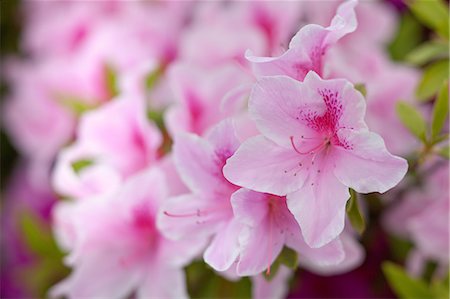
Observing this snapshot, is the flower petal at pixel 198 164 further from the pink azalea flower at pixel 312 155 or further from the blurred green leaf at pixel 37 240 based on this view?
the blurred green leaf at pixel 37 240

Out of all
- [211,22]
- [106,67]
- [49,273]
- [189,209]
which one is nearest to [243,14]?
[211,22]

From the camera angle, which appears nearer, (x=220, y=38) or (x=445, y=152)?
(x=445, y=152)

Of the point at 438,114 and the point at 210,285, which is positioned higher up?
the point at 438,114

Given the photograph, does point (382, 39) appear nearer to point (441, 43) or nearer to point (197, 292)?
point (441, 43)

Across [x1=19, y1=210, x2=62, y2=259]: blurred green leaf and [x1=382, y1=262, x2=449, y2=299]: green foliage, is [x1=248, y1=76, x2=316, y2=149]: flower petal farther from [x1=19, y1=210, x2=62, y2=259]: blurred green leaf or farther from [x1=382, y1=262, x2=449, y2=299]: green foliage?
[x1=19, y1=210, x2=62, y2=259]: blurred green leaf

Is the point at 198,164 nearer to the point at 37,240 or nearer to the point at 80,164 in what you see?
the point at 80,164

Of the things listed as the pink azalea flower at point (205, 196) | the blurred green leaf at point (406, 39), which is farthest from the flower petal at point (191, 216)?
the blurred green leaf at point (406, 39)

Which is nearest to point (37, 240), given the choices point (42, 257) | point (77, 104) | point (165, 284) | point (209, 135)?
point (42, 257)
